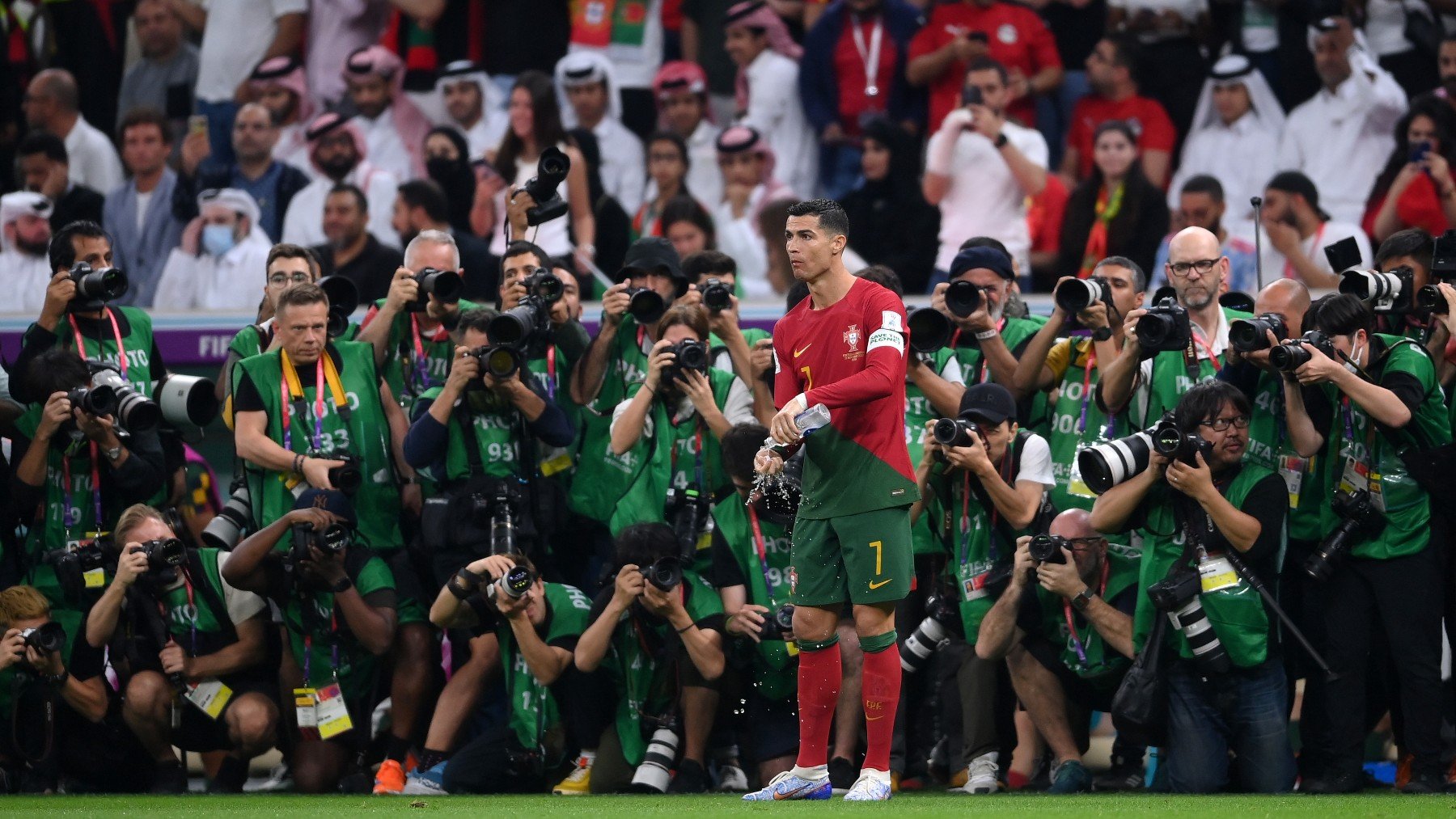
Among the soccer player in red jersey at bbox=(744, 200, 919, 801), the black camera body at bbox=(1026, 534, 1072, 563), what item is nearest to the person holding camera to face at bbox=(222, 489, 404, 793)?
the soccer player in red jersey at bbox=(744, 200, 919, 801)

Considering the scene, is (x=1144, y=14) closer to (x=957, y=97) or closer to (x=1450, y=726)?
(x=957, y=97)

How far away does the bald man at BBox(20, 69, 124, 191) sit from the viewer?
12.1 metres

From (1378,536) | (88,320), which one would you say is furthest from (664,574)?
(88,320)

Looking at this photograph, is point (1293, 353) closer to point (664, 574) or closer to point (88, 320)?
point (664, 574)

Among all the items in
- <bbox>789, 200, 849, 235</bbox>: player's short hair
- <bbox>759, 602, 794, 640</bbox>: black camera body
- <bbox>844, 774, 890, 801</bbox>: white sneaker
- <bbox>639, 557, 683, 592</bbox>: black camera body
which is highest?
<bbox>789, 200, 849, 235</bbox>: player's short hair

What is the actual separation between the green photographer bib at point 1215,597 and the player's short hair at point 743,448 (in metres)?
1.46

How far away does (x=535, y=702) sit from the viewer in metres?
7.41

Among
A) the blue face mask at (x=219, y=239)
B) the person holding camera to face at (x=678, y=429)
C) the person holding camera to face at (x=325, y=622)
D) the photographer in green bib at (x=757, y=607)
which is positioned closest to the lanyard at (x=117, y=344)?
the person holding camera to face at (x=325, y=622)

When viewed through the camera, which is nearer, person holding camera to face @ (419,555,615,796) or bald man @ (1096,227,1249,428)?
bald man @ (1096,227,1249,428)

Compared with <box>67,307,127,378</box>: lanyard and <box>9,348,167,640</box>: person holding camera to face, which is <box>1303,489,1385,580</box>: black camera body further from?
<box>67,307,127,378</box>: lanyard

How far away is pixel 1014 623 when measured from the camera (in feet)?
23.2

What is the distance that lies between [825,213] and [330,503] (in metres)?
2.48

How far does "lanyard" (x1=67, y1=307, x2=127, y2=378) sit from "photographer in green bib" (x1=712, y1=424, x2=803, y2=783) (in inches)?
109

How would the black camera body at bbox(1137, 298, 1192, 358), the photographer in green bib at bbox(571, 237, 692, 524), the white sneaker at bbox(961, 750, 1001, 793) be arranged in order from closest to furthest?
the black camera body at bbox(1137, 298, 1192, 358)
the white sneaker at bbox(961, 750, 1001, 793)
the photographer in green bib at bbox(571, 237, 692, 524)
